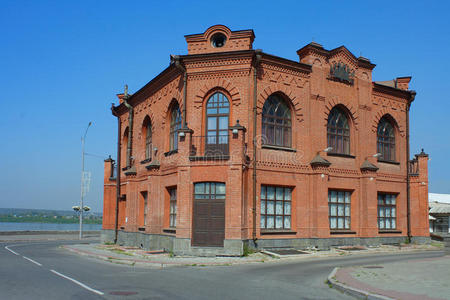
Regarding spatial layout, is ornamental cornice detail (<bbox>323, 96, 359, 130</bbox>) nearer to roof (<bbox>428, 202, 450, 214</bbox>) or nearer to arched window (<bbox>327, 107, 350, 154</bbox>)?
arched window (<bbox>327, 107, 350, 154</bbox>)

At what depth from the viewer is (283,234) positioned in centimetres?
2194

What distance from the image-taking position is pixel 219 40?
22.3 metres

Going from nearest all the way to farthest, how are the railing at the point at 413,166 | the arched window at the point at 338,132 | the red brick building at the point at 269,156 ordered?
the red brick building at the point at 269,156
the arched window at the point at 338,132
the railing at the point at 413,166

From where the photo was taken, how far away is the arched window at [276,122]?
22.4 metres

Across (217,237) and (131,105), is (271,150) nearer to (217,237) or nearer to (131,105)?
(217,237)

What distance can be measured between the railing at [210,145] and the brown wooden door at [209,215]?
1585 mm

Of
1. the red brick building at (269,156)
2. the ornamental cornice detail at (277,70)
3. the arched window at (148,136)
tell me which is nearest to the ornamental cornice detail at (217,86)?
the red brick building at (269,156)

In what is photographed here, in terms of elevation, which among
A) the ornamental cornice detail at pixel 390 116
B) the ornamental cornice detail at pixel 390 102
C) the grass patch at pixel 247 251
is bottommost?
the grass patch at pixel 247 251

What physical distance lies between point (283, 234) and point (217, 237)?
400 centimetres

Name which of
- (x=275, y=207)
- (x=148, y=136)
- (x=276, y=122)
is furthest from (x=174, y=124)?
(x=275, y=207)

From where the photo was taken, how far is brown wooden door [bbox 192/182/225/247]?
19844 mm

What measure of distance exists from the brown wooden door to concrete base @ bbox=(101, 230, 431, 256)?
1.27 feet

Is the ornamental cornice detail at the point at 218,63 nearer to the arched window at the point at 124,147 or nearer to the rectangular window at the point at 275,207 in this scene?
the rectangular window at the point at 275,207

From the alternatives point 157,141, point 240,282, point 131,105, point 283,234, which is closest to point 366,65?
point 283,234
